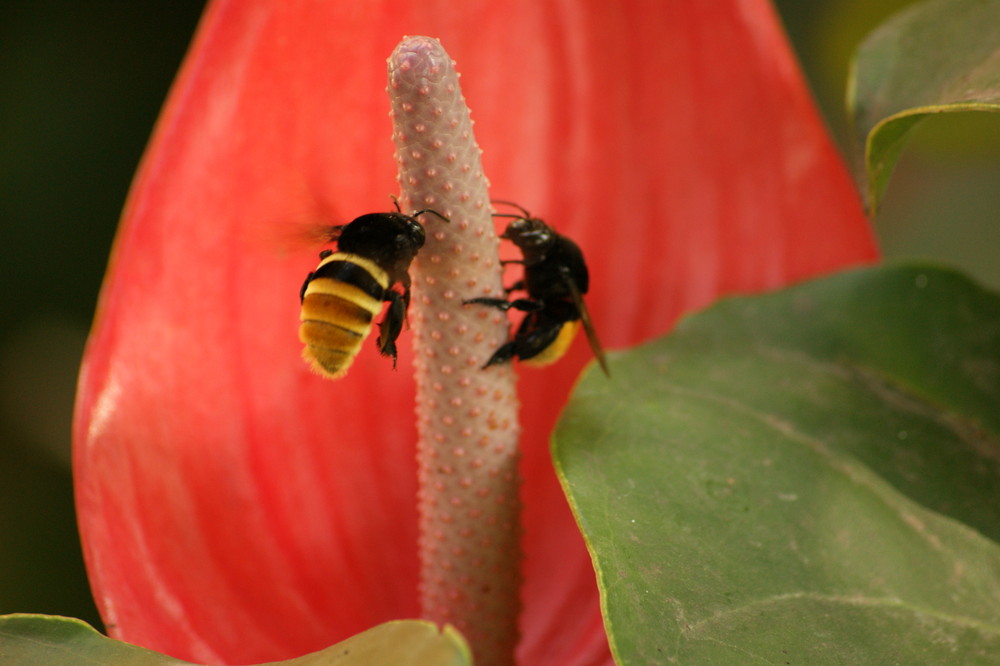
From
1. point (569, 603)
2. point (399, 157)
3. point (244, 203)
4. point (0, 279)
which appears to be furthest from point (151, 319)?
point (0, 279)

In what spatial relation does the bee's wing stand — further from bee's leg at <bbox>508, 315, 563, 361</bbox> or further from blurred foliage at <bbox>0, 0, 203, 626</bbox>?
blurred foliage at <bbox>0, 0, 203, 626</bbox>

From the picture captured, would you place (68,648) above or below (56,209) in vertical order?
below

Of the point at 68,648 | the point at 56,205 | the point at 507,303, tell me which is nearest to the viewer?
the point at 68,648

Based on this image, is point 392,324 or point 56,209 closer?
point 392,324

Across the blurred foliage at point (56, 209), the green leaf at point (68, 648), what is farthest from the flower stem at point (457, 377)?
the blurred foliage at point (56, 209)

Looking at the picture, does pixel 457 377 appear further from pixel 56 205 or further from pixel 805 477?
pixel 56 205

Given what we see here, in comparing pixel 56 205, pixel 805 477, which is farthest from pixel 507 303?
pixel 56 205
